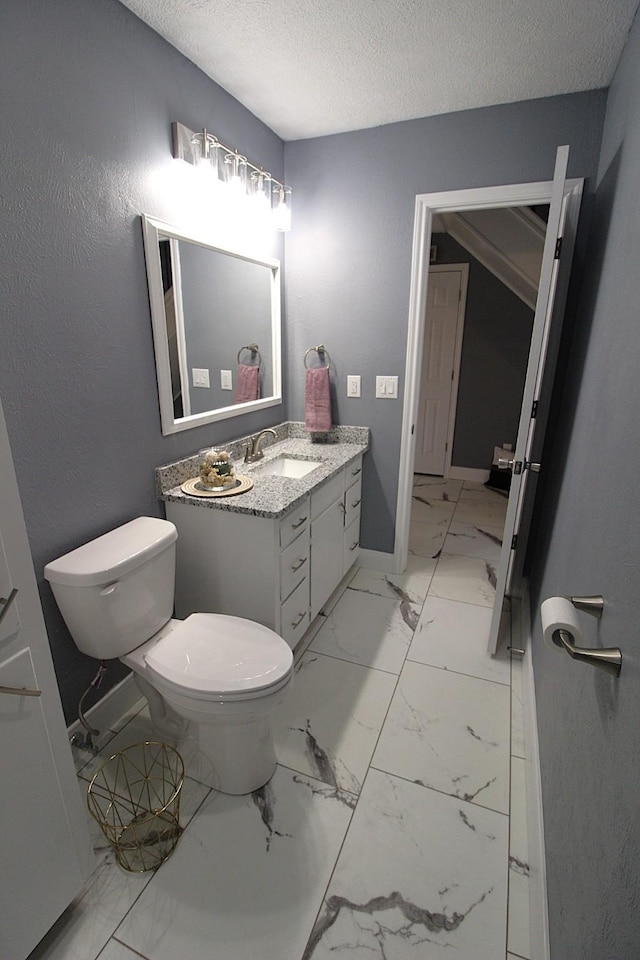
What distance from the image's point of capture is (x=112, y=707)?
5.90 ft

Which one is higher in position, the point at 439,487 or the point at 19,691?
the point at 19,691

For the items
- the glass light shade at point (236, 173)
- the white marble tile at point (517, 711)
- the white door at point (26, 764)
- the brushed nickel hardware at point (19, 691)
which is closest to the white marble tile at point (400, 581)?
the white marble tile at point (517, 711)

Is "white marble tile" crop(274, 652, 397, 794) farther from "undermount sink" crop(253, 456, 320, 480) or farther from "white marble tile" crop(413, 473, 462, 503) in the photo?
"white marble tile" crop(413, 473, 462, 503)

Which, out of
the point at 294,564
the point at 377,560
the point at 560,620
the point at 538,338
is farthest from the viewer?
the point at 377,560

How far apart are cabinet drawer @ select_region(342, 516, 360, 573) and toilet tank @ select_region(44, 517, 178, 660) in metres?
1.19

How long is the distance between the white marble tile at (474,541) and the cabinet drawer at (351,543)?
753mm

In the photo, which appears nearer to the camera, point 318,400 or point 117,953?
point 117,953

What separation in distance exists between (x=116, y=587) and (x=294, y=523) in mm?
714

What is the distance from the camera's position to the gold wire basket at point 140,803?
134 cm

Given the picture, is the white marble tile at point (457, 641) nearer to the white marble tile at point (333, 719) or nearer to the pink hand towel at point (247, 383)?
the white marble tile at point (333, 719)

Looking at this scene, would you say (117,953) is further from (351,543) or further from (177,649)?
(351,543)

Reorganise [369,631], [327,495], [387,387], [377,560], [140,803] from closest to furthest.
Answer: [140,803] → [327,495] → [369,631] → [387,387] → [377,560]

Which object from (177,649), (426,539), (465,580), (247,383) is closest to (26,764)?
(177,649)

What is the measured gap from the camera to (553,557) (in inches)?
71.3
